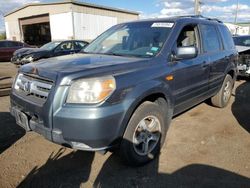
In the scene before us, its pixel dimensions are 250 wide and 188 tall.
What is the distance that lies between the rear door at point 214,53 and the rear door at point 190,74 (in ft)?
0.65

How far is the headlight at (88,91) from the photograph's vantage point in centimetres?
290

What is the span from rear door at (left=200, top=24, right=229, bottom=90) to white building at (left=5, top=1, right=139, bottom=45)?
77.8 feet

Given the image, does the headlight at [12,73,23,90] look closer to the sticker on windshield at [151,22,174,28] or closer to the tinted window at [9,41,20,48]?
the sticker on windshield at [151,22,174,28]

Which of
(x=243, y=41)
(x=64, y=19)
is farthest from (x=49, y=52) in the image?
(x=64, y=19)

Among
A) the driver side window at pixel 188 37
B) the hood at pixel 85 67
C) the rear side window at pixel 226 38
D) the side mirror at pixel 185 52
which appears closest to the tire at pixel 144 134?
the hood at pixel 85 67

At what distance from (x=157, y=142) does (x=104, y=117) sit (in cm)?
122

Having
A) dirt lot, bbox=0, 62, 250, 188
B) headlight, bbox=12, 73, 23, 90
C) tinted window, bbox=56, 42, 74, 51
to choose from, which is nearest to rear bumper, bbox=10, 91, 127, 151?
dirt lot, bbox=0, 62, 250, 188

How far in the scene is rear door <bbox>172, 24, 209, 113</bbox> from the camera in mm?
4109

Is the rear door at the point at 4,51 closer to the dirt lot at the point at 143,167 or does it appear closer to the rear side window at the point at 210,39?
the dirt lot at the point at 143,167

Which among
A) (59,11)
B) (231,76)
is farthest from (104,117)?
(59,11)

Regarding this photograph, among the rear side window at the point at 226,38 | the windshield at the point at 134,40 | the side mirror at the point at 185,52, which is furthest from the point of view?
the rear side window at the point at 226,38

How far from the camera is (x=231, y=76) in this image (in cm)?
636

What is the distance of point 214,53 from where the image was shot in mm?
5184

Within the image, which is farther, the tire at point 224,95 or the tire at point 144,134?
the tire at point 224,95
